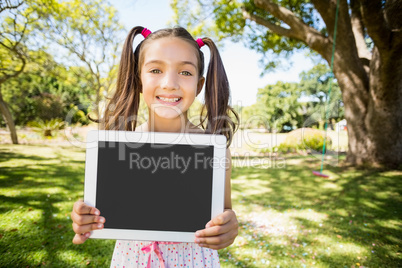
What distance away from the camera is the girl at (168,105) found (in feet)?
3.32

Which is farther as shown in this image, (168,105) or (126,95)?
(126,95)

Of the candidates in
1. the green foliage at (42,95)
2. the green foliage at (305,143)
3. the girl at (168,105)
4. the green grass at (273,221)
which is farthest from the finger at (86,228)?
the green foliage at (42,95)

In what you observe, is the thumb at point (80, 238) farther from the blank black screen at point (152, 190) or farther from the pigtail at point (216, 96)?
the pigtail at point (216, 96)

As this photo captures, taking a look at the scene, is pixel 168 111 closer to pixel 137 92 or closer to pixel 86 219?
pixel 137 92

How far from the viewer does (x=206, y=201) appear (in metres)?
0.99

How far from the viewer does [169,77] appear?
4.28 feet

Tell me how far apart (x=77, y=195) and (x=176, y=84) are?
3660 millimetres

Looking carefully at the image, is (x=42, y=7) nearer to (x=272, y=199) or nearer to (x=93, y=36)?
(x=93, y=36)

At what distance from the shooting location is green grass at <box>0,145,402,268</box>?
2500mm

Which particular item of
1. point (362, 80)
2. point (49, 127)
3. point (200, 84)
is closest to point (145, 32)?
point (200, 84)

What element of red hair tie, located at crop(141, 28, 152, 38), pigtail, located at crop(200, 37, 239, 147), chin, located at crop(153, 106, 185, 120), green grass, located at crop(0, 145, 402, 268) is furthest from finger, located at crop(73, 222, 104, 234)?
green grass, located at crop(0, 145, 402, 268)

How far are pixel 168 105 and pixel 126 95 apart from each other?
0.39 meters

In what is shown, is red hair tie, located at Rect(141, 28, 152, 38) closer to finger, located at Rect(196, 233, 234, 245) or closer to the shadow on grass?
finger, located at Rect(196, 233, 234, 245)

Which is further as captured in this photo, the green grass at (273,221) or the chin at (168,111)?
the green grass at (273,221)
